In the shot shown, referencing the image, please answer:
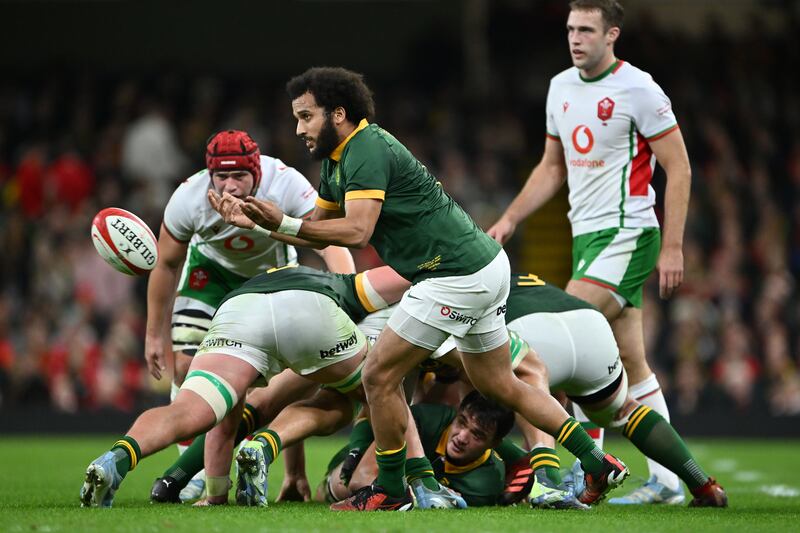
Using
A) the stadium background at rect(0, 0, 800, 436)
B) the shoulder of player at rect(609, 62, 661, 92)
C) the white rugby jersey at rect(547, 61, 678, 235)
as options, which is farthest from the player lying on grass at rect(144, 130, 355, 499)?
the stadium background at rect(0, 0, 800, 436)

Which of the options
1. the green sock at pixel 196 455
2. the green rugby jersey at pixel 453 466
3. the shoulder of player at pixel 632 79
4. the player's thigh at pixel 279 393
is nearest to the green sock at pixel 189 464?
the green sock at pixel 196 455

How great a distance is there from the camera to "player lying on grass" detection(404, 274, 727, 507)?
6.05 metres

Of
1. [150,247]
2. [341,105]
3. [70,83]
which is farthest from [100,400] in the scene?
[341,105]

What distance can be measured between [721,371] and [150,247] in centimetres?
Answer: 932

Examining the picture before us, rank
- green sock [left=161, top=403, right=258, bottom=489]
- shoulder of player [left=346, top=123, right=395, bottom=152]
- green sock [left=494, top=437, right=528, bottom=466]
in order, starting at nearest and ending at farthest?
shoulder of player [left=346, top=123, right=395, bottom=152] → green sock [left=161, top=403, right=258, bottom=489] → green sock [left=494, top=437, right=528, bottom=466]

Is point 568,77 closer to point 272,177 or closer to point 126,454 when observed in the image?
point 272,177

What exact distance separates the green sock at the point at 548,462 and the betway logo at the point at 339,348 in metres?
1.05

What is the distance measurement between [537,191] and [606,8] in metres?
1.16

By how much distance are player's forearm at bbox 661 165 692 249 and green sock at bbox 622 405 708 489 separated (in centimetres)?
99

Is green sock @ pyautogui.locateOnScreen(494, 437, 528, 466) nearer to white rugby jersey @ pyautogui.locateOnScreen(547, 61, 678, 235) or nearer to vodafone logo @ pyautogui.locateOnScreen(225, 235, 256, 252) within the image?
white rugby jersey @ pyautogui.locateOnScreen(547, 61, 678, 235)

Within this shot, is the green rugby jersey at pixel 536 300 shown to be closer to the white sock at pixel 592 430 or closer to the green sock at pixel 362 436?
the white sock at pixel 592 430

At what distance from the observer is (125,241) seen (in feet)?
20.0

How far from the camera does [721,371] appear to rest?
13922mm

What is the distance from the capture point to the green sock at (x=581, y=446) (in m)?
5.55
